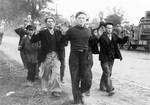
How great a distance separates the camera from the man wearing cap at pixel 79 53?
466 cm

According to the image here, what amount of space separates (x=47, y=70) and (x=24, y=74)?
255 cm

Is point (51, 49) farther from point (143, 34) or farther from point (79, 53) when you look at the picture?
point (143, 34)

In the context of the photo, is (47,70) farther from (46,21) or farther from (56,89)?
(46,21)

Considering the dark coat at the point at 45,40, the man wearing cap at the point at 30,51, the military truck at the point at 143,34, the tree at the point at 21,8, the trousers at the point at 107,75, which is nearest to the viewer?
the dark coat at the point at 45,40

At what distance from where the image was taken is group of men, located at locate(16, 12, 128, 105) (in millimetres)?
4699

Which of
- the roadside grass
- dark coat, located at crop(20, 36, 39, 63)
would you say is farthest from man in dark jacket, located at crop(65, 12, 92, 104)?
dark coat, located at crop(20, 36, 39, 63)

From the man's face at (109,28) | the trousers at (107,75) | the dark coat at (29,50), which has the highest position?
the man's face at (109,28)

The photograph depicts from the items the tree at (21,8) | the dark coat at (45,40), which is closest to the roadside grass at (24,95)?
the dark coat at (45,40)

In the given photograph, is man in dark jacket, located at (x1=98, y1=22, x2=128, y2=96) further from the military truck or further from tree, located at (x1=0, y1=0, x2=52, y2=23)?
tree, located at (x1=0, y1=0, x2=52, y2=23)

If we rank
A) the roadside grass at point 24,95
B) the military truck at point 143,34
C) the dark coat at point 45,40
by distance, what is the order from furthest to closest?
the military truck at point 143,34, the dark coat at point 45,40, the roadside grass at point 24,95

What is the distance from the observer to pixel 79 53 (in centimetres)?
473

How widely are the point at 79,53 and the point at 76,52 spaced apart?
0.06 metres

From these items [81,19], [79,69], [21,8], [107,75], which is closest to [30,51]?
[79,69]

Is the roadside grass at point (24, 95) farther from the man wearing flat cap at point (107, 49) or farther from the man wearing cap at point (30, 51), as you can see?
the man wearing flat cap at point (107, 49)
